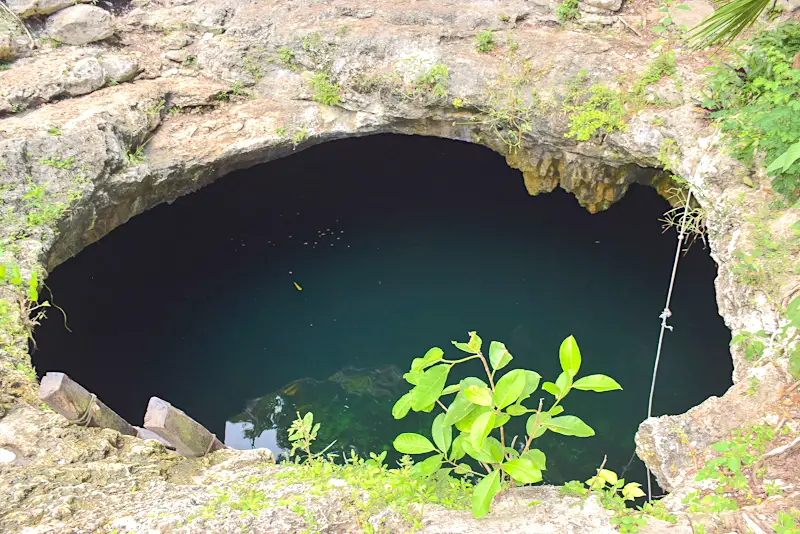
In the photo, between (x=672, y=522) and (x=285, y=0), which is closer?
(x=672, y=522)

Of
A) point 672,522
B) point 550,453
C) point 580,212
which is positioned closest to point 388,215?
point 580,212

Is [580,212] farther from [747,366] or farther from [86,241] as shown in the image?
[86,241]

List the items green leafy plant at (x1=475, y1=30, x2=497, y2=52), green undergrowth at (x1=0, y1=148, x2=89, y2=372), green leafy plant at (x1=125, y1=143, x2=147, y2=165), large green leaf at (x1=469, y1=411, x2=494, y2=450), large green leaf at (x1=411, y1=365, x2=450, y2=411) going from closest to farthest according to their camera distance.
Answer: large green leaf at (x1=469, y1=411, x2=494, y2=450) < large green leaf at (x1=411, y1=365, x2=450, y2=411) < green undergrowth at (x1=0, y1=148, x2=89, y2=372) < green leafy plant at (x1=125, y1=143, x2=147, y2=165) < green leafy plant at (x1=475, y1=30, x2=497, y2=52)

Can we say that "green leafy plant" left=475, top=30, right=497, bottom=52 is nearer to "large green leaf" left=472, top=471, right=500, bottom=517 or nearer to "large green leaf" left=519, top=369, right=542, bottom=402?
"large green leaf" left=519, top=369, right=542, bottom=402

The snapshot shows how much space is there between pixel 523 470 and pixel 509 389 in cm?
34

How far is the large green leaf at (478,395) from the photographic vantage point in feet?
6.79

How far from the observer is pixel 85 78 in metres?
5.24

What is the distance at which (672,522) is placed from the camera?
92.9 inches

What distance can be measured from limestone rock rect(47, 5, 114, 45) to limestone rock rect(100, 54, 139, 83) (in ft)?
1.36

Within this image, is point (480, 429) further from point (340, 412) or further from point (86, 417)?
point (340, 412)

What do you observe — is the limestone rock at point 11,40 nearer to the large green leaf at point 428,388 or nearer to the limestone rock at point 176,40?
the limestone rock at point 176,40

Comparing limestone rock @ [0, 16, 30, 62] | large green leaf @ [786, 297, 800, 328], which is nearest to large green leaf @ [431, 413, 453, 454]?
large green leaf @ [786, 297, 800, 328]

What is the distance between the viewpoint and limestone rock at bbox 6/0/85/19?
5.50m

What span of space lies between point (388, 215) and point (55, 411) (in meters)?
6.02
